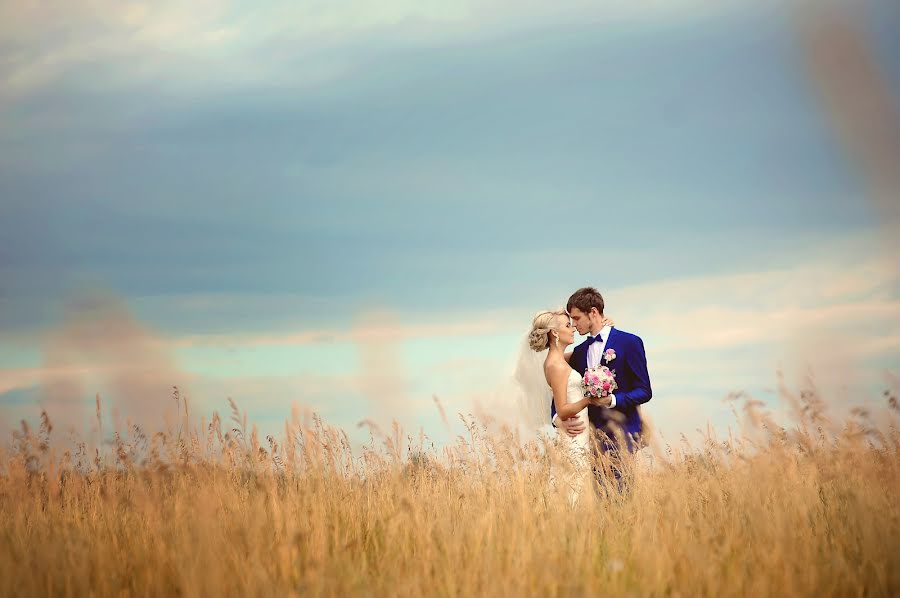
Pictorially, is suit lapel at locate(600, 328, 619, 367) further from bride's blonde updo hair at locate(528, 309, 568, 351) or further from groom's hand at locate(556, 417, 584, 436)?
groom's hand at locate(556, 417, 584, 436)

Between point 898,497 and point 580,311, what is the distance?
343cm

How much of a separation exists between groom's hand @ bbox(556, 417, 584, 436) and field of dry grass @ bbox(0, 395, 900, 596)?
825mm

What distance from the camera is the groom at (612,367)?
834 centimetres

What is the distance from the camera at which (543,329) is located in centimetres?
898

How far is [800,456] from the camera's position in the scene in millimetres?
8102

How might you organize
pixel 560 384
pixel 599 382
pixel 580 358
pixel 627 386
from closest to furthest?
pixel 599 382 → pixel 627 386 → pixel 560 384 → pixel 580 358

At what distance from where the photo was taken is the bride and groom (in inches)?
329

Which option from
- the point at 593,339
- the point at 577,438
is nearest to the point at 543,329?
the point at 593,339

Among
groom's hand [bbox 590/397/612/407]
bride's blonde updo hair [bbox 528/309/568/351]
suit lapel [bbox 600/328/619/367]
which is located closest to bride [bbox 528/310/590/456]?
bride's blonde updo hair [bbox 528/309/568/351]

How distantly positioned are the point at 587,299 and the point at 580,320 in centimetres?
25

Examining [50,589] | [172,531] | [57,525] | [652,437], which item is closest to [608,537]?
[652,437]

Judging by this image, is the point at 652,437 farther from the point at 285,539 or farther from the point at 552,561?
the point at 285,539

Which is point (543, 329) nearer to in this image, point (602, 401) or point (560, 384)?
point (560, 384)

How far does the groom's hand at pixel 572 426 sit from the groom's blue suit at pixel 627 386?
0.24 m
